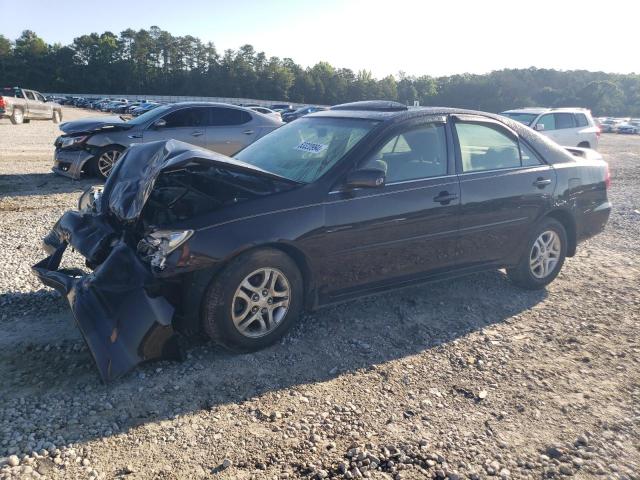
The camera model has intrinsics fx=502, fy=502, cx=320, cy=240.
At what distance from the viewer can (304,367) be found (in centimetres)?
352

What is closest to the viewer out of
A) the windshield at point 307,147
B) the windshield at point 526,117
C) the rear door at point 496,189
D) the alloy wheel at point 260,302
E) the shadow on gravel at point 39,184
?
the alloy wheel at point 260,302

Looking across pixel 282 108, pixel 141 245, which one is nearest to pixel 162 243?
pixel 141 245

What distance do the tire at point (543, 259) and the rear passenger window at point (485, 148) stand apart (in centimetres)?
76

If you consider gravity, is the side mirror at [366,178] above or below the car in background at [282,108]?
below

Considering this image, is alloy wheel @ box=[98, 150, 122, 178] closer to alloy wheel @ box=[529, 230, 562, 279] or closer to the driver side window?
the driver side window

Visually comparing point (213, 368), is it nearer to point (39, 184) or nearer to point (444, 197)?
point (444, 197)

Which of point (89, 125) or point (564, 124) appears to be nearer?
point (89, 125)

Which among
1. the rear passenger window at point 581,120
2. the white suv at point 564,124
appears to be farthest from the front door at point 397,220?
the rear passenger window at point 581,120

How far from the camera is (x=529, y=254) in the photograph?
5023 millimetres

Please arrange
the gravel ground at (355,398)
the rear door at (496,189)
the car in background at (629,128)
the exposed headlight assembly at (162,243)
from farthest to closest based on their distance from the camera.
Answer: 1. the car in background at (629,128)
2. the rear door at (496,189)
3. the exposed headlight assembly at (162,243)
4. the gravel ground at (355,398)

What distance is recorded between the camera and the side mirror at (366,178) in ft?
12.3

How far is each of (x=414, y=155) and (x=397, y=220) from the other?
0.67m

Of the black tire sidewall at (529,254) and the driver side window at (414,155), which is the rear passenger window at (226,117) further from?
the black tire sidewall at (529,254)

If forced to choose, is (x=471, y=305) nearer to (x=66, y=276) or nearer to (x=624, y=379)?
(x=624, y=379)
